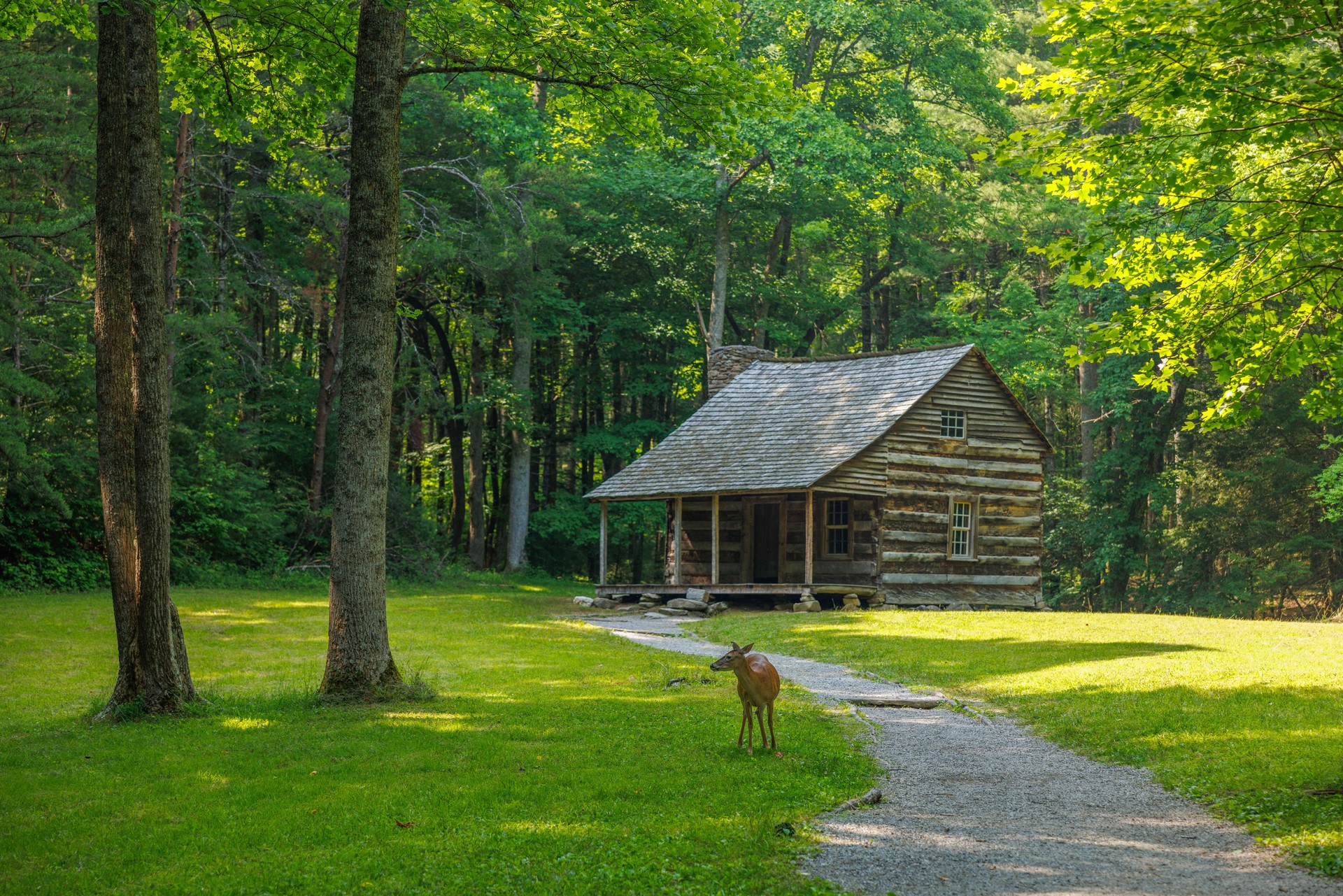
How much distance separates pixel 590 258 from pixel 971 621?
24.5 m

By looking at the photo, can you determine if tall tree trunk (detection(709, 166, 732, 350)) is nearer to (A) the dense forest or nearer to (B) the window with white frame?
(A) the dense forest

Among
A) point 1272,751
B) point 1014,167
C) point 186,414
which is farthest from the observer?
point 186,414

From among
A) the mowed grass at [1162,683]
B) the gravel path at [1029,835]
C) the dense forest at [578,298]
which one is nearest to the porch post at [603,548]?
the dense forest at [578,298]

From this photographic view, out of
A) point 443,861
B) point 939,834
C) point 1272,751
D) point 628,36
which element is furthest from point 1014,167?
point 443,861

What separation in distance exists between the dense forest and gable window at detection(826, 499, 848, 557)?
8.89 metres

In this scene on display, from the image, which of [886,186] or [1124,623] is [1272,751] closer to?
[1124,623]

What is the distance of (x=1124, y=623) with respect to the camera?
22219 millimetres

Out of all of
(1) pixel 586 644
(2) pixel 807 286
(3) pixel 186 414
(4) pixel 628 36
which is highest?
(2) pixel 807 286

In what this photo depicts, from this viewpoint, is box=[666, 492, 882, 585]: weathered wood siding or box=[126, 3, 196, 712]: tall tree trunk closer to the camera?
box=[126, 3, 196, 712]: tall tree trunk

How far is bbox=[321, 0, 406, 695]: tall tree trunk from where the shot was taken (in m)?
12.1

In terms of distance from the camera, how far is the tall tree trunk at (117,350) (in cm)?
1148

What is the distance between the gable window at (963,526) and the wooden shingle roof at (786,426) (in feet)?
10.6

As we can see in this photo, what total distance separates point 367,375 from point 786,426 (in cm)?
1898

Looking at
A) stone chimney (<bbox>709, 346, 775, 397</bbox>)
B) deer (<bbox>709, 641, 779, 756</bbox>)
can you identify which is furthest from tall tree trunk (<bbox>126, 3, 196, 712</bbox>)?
stone chimney (<bbox>709, 346, 775, 397</bbox>)
